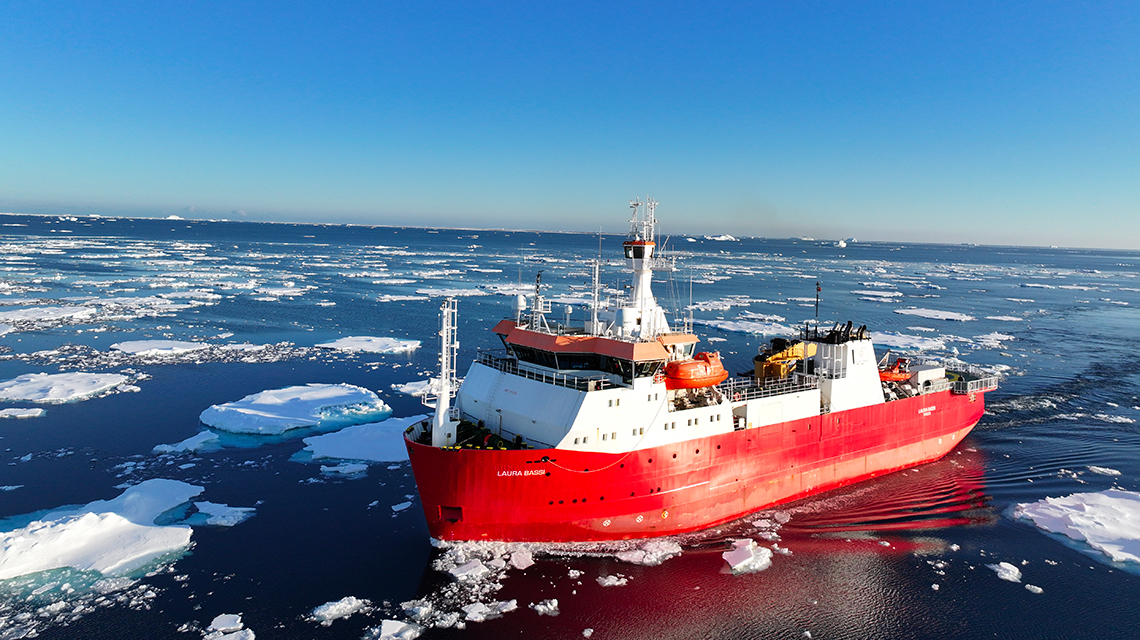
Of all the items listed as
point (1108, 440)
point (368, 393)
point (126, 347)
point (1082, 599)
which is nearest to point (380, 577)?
point (368, 393)

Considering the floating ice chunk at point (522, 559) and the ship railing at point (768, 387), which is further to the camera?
the ship railing at point (768, 387)

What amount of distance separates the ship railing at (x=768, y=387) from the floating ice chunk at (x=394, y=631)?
10.3m

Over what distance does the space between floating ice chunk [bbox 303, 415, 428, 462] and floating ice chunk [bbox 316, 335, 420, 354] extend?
13628 mm

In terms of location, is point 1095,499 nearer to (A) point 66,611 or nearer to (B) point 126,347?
(A) point 66,611

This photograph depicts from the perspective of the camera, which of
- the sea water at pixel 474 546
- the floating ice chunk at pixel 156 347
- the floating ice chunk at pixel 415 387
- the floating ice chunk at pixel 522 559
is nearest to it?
the sea water at pixel 474 546

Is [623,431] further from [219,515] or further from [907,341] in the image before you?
[907,341]

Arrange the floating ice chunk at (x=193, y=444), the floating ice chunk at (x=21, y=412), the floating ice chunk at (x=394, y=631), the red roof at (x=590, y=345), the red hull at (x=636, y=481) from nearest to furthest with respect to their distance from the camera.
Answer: the floating ice chunk at (x=394, y=631), the red hull at (x=636, y=481), the red roof at (x=590, y=345), the floating ice chunk at (x=193, y=444), the floating ice chunk at (x=21, y=412)

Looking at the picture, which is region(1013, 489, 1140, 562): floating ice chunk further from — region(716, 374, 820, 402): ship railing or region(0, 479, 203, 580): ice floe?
region(0, 479, 203, 580): ice floe

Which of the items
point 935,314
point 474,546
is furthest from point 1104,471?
point 935,314

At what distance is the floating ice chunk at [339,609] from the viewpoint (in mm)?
13172

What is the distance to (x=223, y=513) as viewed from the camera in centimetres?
1759

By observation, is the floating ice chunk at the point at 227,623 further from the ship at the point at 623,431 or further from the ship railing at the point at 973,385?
the ship railing at the point at 973,385

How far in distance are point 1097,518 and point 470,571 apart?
1843 cm

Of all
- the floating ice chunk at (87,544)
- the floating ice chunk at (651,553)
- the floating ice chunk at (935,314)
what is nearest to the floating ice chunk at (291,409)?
the floating ice chunk at (87,544)
